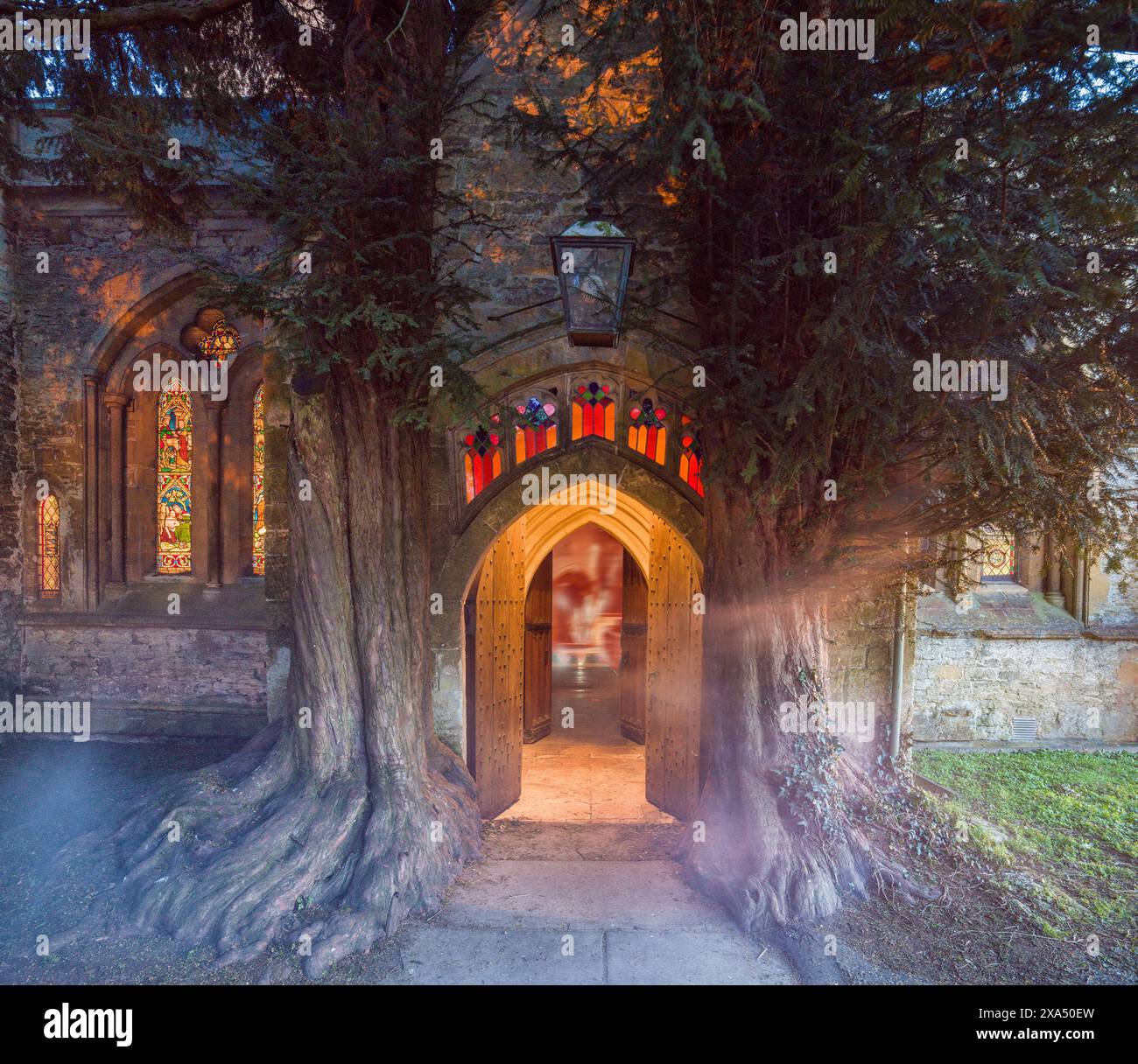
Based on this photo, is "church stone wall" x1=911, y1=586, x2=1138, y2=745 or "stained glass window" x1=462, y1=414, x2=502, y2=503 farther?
"church stone wall" x1=911, y1=586, x2=1138, y2=745

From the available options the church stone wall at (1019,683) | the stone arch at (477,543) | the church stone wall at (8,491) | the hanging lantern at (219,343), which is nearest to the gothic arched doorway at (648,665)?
the stone arch at (477,543)

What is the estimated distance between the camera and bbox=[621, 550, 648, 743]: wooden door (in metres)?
8.55

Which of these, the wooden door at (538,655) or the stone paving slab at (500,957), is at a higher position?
the wooden door at (538,655)

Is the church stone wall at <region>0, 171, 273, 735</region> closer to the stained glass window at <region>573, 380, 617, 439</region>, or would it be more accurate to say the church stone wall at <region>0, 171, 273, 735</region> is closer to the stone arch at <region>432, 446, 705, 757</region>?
the stone arch at <region>432, 446, 705, 757</region>

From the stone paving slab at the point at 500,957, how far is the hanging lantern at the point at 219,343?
24.1 ft

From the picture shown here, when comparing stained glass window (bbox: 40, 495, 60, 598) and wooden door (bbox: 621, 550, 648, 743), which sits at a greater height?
stained glass window (bbox: 40, 495, 60, 598)

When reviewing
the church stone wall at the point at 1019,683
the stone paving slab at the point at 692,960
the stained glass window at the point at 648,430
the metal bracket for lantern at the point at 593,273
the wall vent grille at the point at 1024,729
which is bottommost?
the stone paving slab at the point at 692,960


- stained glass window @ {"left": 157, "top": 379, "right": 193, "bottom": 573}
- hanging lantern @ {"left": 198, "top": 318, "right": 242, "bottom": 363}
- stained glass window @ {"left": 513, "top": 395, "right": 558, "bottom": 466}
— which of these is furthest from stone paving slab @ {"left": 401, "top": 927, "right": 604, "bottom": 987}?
hanging lantern @ {"left": 198, "top": 318, "right": 242, "bottom": 363}

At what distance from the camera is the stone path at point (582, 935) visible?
3537mm

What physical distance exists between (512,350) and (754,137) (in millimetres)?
2209

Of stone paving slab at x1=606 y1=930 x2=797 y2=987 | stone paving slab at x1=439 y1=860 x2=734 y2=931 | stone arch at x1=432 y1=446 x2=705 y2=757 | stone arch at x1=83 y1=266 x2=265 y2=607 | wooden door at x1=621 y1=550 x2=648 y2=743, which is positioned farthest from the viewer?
wooden door at x1=621 y1=550 x2=648 y2=743

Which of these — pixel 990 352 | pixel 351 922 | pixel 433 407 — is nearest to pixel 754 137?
pixel 990 352

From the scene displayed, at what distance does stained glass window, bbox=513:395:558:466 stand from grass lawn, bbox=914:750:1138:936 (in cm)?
405

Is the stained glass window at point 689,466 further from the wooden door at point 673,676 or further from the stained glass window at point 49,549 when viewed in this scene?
the stained glass window at point 49,549
